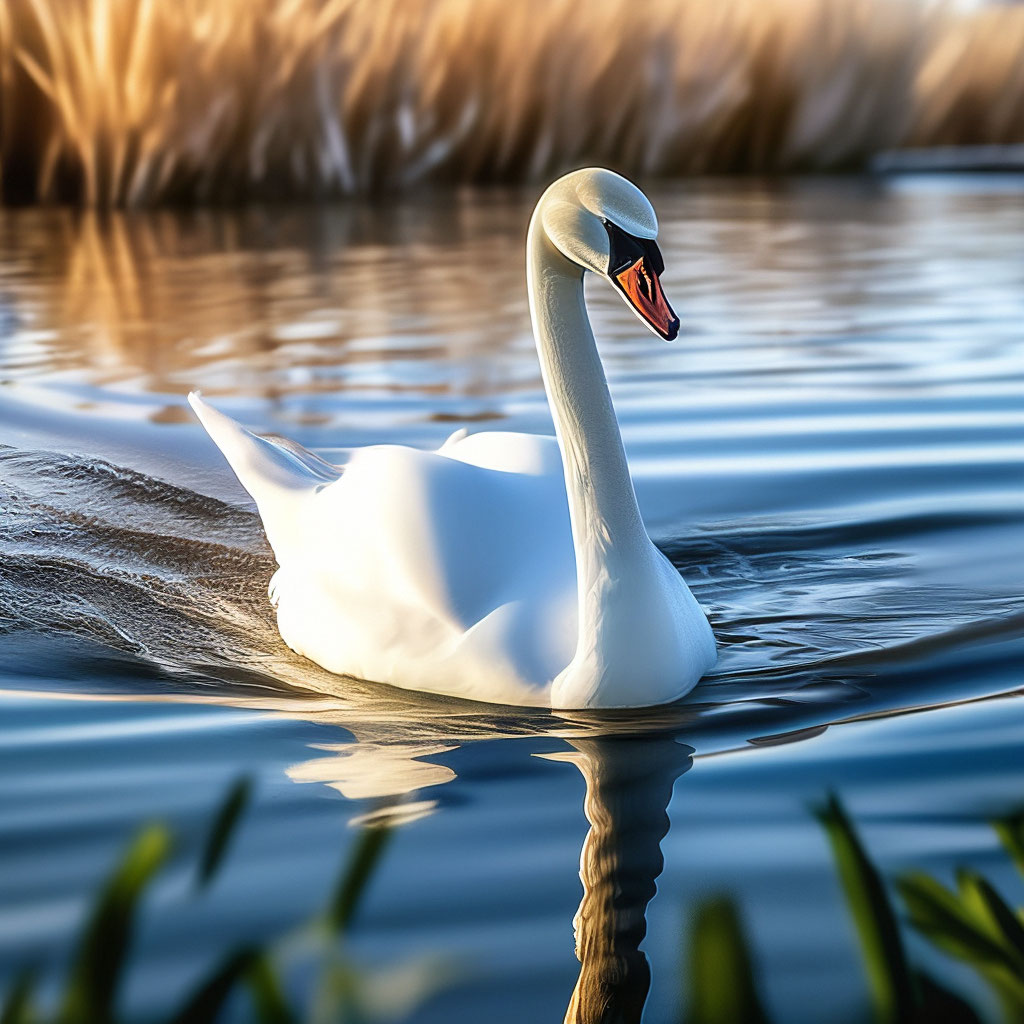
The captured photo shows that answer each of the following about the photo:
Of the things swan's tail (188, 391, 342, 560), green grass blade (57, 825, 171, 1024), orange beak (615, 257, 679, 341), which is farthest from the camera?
swan's tail (188, 391, 342, 560)

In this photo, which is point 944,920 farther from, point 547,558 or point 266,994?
point 547,558

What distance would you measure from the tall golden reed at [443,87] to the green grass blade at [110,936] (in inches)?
378

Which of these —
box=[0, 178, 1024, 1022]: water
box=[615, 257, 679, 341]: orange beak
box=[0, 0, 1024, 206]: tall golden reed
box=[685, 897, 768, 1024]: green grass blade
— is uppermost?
box=[615, 257, 679, 341]: orange beak

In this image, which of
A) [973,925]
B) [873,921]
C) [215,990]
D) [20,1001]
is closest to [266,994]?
[215,990]

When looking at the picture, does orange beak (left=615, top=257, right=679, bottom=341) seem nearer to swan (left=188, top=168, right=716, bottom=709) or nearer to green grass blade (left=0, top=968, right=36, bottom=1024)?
swan (left=188, top=168, right=716, bottom=709)

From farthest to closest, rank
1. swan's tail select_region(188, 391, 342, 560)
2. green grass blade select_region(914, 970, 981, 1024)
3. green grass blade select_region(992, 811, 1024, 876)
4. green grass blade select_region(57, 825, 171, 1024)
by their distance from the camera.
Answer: swan's tail select_region(188, 391, 342, 560), green grass blade select_region(992, 811, 1024, 876), green grass blade select_region(57, 825, 171, 1024), green grass blade select_region(914, 970, 981, 1024)

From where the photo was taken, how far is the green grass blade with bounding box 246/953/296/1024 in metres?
1.94

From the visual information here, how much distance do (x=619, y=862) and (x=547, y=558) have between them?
34.1 inches

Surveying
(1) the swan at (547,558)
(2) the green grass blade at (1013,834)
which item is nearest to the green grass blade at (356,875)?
(1) the swan at (547,558)

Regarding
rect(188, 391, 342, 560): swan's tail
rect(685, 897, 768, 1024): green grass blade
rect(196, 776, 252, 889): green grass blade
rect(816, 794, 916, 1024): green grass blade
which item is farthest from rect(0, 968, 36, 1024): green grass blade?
rect(188, 391, 342, 560): swan's tail

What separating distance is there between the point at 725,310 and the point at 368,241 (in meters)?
3.75

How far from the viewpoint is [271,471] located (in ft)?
12.1

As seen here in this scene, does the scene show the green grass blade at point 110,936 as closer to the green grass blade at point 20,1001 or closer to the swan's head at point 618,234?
the green grass blade at point 20,1001

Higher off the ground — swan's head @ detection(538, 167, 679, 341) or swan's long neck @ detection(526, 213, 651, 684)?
swan's head @ detection(538, 167, 679, 341)
